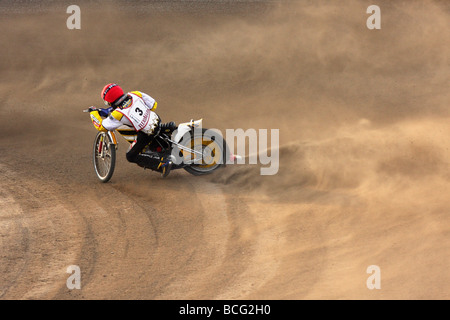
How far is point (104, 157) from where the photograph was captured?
443 inches

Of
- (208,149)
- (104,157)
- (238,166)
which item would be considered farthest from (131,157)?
(238,166)

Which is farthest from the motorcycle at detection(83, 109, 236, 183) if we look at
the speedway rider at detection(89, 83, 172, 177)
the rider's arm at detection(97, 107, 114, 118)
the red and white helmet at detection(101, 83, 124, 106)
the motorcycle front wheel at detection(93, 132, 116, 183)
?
the red and white helmet at detection(101, 83, 124, 106)

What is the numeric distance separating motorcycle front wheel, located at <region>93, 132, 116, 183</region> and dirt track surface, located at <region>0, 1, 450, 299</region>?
25 cm

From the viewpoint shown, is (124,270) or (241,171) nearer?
(124,270)

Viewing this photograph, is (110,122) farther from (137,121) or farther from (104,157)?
(104,157)

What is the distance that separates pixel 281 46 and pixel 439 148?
7.42 m

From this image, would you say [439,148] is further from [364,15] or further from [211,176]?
[364,15]

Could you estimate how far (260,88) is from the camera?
15.7m

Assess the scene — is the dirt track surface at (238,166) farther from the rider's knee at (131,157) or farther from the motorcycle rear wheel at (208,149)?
the rider's knee at (131,157)

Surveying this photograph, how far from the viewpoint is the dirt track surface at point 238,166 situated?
8117mm

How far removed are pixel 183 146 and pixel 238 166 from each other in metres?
1.32

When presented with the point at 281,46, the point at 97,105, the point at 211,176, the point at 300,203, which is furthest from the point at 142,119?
the point at 281,46

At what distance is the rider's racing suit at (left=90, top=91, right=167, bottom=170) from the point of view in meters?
10.5

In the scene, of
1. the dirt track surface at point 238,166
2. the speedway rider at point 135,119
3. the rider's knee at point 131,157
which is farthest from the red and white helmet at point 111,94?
the dirt track surface at point 238,166
